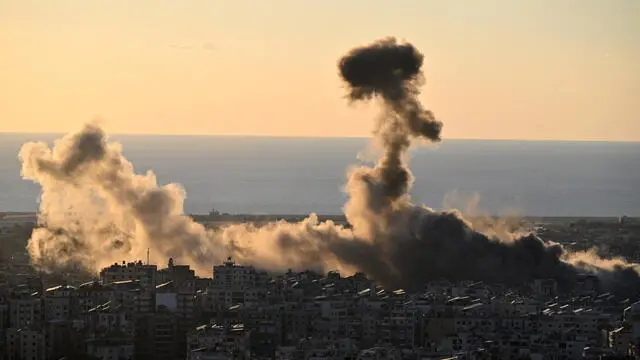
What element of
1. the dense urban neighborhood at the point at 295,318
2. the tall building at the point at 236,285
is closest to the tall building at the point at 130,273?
the dense urban neighborhood at the point at 295,318

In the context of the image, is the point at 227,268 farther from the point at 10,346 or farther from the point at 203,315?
the point at 10,346

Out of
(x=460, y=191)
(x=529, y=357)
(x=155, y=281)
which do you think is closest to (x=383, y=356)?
(x=529, y=357)

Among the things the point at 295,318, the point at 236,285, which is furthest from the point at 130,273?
the point at 295,318

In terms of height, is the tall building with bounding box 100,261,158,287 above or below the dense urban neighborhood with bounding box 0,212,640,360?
above

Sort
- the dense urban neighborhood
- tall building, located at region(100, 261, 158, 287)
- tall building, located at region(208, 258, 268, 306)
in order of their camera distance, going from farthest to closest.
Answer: tall building, located at region(100, 261, 158, 287)
tall building, located at region(208, 258, 268, 306)
the dense urban neighborhood

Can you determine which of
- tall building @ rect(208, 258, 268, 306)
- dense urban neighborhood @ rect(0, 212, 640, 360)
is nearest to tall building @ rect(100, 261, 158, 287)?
dense urban neighborhood @ rect(0, 212, 640, 360)

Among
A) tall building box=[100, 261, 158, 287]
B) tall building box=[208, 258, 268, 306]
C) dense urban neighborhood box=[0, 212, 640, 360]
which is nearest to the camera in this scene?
dense urban neighborhood box=[0, 212, 640, 360]

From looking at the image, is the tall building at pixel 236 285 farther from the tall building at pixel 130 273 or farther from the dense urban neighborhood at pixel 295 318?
the tall building at pixel 130 273

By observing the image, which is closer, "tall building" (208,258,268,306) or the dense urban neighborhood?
the dense urban neighborhood

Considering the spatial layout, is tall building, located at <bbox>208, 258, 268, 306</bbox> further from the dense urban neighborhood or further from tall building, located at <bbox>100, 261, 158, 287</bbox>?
tall building, located at <bbox>100, 261, 158, 287</bbox>

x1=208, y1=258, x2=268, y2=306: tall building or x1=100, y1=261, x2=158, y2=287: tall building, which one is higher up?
x1=100, y1=261, x2=158, y2=287: tall building

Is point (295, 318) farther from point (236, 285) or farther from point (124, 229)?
point (124, 229)
